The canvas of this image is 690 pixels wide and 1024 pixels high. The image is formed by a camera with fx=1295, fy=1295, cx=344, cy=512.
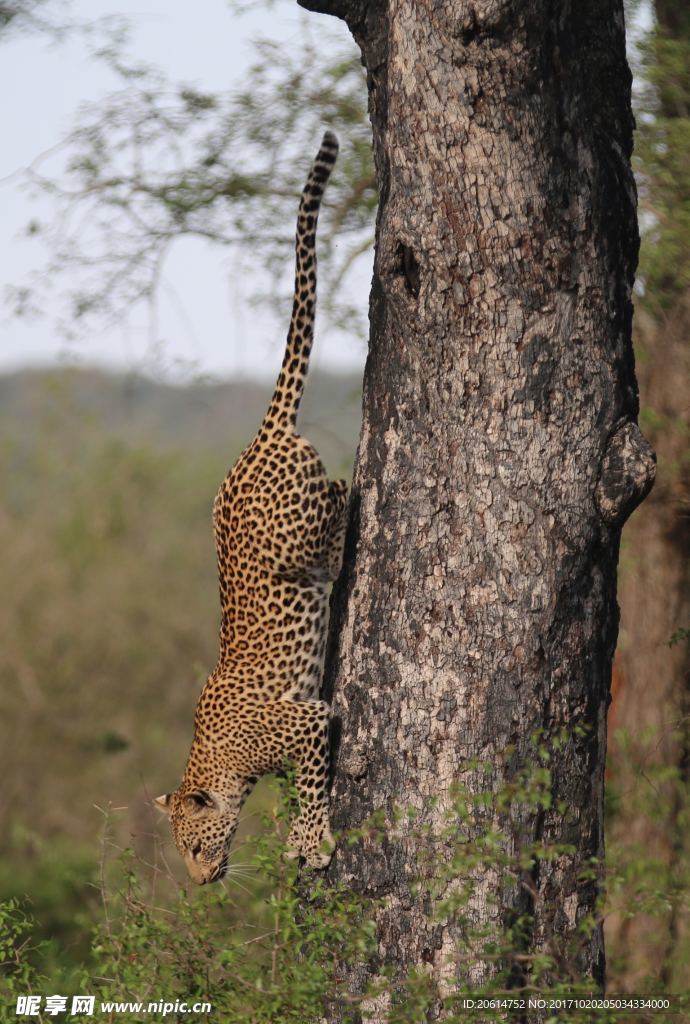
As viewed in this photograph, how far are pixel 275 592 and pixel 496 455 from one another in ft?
3.94

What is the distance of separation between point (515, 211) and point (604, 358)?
62 cm

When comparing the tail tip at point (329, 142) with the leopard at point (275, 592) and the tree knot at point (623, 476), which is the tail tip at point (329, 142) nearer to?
the leopard at point (275, 592)

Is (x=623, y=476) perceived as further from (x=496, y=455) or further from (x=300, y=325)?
(x=300, y=325)

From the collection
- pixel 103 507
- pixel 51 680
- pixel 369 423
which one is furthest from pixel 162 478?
pixel 369 423

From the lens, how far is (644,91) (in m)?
8.33

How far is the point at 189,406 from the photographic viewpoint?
396 inches

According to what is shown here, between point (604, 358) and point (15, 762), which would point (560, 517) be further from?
point (15, 762)

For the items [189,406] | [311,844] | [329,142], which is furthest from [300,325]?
[189,406]

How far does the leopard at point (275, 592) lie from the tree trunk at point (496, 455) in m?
0.43

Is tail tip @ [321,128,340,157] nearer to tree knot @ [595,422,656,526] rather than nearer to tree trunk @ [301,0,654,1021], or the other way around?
tree trunk @ [301,0,654,1021]

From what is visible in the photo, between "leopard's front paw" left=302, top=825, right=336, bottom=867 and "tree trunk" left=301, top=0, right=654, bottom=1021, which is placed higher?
"tree trunk" left=301, top=0, right=654, bottom=1021

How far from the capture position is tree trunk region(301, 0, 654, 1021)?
451cm

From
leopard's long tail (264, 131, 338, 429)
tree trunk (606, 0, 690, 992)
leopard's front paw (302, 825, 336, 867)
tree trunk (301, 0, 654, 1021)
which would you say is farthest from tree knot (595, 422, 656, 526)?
tree trunk (606, 0, 690, 992)

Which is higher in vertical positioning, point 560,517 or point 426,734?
point 560,517
